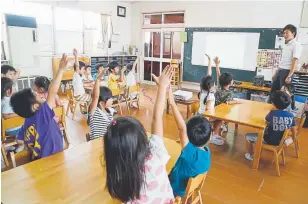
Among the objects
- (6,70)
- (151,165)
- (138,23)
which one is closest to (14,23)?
(6,70)

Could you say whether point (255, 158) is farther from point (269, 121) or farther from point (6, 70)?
point (6, 70)

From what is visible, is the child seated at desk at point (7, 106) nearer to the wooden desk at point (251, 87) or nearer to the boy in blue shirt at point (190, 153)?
the boy in blue shirt at point (190, 153)

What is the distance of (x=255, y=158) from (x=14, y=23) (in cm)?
560

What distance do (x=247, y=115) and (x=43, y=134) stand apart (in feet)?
7.45

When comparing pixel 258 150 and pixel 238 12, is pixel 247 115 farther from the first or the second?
pixel 238 12

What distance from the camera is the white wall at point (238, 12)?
5.32 metres

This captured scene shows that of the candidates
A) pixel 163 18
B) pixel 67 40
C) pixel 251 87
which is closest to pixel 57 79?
pixel 251 87

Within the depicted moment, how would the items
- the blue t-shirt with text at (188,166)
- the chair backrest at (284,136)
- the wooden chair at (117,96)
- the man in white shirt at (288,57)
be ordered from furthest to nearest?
the wooden chair at (117,96) < the man in white shirt at (288,57) < the chair backrest at (284,136) < the blue t-shirt with text at (188,166)

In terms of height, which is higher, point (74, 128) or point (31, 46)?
point (31, 46)

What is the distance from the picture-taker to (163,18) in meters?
7.57

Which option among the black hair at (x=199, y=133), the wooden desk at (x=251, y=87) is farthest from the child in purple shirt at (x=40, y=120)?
the wooden desk at (x=251, y=87)

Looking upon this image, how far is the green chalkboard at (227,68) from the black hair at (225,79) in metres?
2.96

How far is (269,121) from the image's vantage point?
2.69m

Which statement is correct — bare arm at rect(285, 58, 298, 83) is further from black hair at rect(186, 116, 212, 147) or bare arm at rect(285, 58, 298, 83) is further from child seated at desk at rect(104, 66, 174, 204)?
child seated at desk at rect(104, 66, 174, 204)
